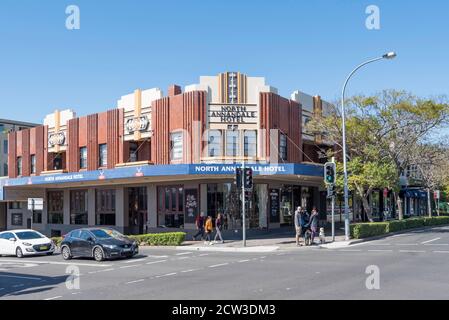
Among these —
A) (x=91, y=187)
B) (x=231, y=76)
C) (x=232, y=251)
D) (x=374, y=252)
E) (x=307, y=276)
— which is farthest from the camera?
(x=91, y=187)

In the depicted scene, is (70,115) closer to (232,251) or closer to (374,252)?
(232,251)

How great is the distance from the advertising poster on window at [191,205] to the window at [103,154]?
811cm

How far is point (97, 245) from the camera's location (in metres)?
20.4

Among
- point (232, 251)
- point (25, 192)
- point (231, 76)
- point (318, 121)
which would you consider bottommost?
point (232, 251)

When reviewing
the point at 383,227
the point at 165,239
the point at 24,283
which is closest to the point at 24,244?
the point at 165,239

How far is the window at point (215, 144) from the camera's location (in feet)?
103

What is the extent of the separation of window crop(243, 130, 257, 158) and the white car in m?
12.7

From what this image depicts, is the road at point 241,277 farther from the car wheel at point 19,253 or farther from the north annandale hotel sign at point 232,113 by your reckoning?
the north annandale hotel sign at point 232,113

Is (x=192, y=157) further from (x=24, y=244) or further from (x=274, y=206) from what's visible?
(x=24, y=244)

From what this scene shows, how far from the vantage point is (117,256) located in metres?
20.4

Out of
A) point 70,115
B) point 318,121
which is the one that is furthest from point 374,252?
point 70,115

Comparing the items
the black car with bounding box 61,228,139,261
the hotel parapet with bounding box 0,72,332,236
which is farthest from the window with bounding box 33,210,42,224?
the black car with bounding box 61,228,139,261

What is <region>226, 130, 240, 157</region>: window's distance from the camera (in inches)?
1242

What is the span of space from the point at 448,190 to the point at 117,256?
158ft
